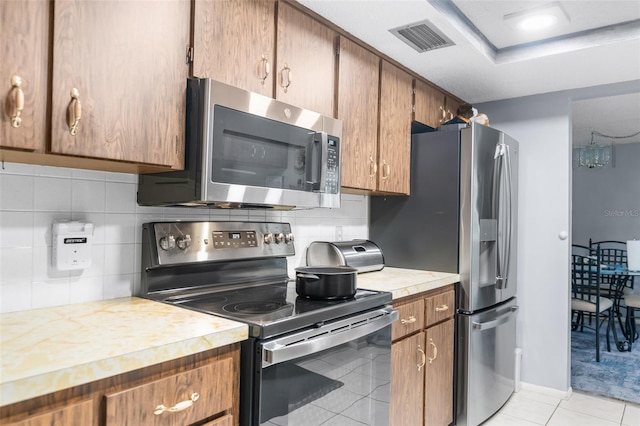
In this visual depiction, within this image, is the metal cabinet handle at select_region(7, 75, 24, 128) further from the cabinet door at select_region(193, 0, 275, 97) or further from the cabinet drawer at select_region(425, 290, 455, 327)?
the cabinet drawer at select_region(425, 290, 455, 327)

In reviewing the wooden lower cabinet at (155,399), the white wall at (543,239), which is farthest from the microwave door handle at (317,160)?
the white wall at (543,239)

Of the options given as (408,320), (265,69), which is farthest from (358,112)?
(408,320)

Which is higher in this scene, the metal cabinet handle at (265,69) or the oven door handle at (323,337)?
the metal cabinet handle at (265,69)

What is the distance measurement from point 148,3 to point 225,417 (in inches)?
49.5

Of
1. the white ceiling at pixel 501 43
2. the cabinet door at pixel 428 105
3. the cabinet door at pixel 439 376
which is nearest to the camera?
the white ceiling at pixel 501 43

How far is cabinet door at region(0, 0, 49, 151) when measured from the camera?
1053mm

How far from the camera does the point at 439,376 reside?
2361 millimetres

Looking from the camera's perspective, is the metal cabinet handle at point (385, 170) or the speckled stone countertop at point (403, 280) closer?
the speckled stone countertop at point (403, 280)

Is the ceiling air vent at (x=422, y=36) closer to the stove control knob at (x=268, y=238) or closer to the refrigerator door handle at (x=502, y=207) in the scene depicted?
the refrigerator door handle at (x=502, y=207)

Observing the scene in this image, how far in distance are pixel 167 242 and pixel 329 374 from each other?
2.54ft

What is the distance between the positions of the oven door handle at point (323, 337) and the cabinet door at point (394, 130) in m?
0.88

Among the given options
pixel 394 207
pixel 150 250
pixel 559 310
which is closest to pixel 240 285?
pixel 150 250

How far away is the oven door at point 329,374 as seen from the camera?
4.22 feet

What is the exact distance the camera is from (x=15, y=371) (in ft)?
2.81
